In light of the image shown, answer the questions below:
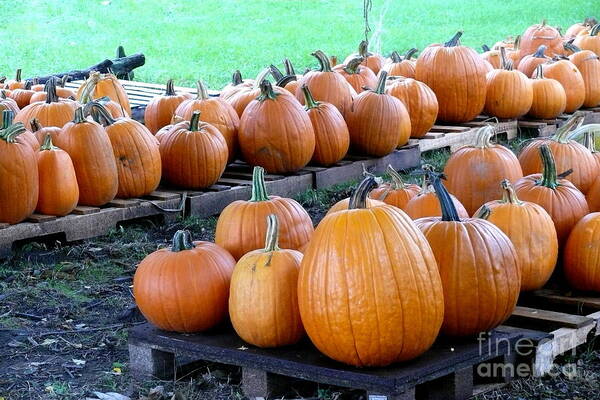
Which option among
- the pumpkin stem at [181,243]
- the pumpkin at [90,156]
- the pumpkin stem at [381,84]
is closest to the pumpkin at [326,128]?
the pumpkin stem at [381,84]

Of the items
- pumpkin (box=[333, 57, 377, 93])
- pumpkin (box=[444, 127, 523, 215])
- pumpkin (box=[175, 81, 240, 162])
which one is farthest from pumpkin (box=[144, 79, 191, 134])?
pumpkin (box=[444, 127, 523, 215])

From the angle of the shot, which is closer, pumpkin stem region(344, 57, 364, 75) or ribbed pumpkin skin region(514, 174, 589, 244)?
ribbed pumpkin skin region(514, 174, 589, 244)

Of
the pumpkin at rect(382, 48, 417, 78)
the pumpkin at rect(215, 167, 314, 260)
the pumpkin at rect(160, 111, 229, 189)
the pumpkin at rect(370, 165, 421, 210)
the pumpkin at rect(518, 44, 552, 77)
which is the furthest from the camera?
the pumpkin at rect(518, 44, 552, 77)

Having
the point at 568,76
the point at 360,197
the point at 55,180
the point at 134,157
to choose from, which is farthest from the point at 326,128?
the point at 360,197

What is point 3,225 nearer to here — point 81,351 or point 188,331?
point 81,351

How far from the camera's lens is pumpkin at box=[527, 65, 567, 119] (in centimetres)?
902

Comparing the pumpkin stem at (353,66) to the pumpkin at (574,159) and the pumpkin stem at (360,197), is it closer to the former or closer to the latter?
the pumpkin at (574,159)

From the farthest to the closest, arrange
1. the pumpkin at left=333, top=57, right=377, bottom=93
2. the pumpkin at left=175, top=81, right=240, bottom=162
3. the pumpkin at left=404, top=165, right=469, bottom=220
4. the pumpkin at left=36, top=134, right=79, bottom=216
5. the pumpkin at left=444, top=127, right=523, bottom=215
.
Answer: the pumpkin at left=333, top=57, right=377, bottom=93 < the pumpkin at left=175, top=81, right=240, bottom=162 < the pumpkin at left=36, top=134, right=79, bottom=216 < the pumpkin at left=444, top=127, right=523, bottom=215 < the pumpkin at left=404, top=165, right=469, bottom=220

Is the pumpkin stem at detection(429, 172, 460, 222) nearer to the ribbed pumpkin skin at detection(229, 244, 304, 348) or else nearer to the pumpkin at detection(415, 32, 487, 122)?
the ribbed pumpkin skin at detection(229, 244, 304, 348)

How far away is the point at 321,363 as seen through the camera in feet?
12.0

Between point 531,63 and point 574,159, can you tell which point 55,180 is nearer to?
point 574,159

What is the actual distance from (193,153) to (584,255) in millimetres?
3055

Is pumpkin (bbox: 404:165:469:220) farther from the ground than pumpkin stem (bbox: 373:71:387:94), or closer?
closer

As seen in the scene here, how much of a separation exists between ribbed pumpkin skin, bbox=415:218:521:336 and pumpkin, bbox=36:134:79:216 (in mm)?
2854
